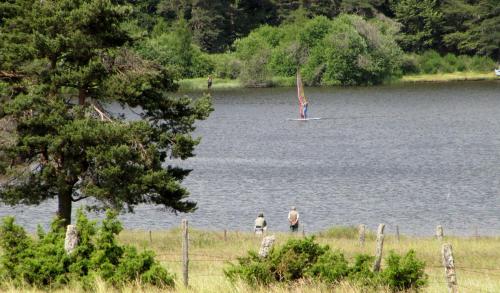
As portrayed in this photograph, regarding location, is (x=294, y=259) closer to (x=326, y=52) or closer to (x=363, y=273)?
(x=363, y=273)

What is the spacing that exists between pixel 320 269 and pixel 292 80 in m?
128

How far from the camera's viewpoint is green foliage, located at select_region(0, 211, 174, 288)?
2077 centimetres

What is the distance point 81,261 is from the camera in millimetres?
21234

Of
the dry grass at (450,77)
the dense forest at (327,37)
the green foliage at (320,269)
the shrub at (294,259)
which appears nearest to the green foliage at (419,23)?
the dense forest at (327,37)

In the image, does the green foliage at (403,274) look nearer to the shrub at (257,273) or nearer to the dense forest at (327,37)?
the shrub at (257,273)

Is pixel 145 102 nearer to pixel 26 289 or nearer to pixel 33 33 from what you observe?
pixel 33 33

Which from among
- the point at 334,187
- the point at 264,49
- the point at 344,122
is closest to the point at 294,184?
the point at 334,187

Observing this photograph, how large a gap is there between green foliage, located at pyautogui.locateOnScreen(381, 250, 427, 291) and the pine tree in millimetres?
14110

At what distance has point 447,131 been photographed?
87688mm

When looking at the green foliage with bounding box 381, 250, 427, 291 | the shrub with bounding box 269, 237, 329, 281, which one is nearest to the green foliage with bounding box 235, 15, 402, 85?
the shrub with bounding box 269, 237, 329, 281

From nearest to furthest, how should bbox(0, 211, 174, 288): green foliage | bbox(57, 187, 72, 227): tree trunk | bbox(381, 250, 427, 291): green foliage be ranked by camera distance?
bbox(381, 250, 427, 291): green foliage
bbox(0, 211, 174, 288): green foliage
bbox(57, 187, 72, 227): tree trunk

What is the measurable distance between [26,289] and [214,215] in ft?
96.7

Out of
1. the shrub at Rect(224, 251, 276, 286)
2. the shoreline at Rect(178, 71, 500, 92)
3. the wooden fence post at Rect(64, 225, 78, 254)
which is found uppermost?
the wooden fence post at Rect(64, 225, 78, 254)

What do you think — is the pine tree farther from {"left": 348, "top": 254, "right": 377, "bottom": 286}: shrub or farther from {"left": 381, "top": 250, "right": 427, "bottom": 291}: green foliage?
{"left": 381, "top": 250, "right": 427, "bottom": 291}: green foliage
